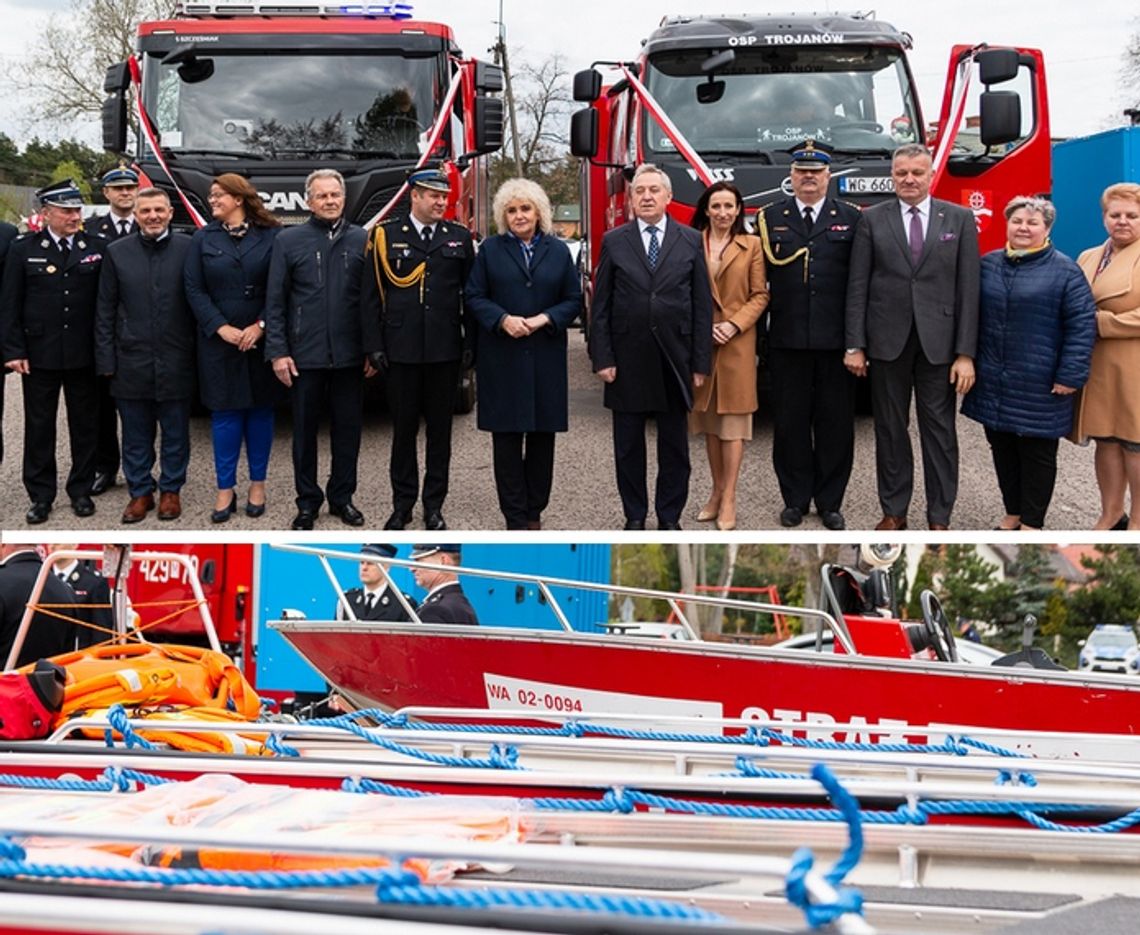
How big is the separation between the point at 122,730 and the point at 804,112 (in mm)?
7531

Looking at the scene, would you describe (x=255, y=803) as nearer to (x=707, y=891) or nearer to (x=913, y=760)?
(x=707, y=891)

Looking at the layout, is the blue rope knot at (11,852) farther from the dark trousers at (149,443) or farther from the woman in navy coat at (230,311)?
the dark trousers at (149,443)

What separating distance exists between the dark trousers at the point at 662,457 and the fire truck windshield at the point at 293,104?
3.91 metres

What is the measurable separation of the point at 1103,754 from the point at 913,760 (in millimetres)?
1786

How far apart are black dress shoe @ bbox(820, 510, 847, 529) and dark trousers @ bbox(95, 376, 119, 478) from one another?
449 centimetres

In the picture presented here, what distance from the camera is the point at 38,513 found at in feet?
26.8

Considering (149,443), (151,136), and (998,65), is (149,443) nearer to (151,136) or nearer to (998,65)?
(151,136)

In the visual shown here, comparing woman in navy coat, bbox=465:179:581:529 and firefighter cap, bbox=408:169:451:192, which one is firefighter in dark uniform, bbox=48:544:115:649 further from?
firefighter cap, bbox=408:169:451:192

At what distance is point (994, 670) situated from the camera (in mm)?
6047

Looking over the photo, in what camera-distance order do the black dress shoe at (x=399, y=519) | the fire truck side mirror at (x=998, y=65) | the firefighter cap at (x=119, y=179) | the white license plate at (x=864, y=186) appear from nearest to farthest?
the black dress shoe at (x=399, y=519)
the firefighter cap at (x=119, y=179)
the fire truck side mirror at (x=998, y=65)
the white license plate at (x=864, y=186)

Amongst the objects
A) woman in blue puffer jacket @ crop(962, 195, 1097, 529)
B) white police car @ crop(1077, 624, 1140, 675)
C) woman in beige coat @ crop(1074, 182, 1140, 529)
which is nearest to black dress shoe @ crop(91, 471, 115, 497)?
woman in blue puffer jacket @ crop(962, 195, 1097, 529)

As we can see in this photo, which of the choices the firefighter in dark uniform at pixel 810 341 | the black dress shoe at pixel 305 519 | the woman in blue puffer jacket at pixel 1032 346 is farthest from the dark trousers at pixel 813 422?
the black dress shoe at pixel 305 519

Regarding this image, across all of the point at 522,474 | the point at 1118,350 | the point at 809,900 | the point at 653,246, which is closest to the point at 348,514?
the point at 522,474

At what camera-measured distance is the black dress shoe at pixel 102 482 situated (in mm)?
8789
